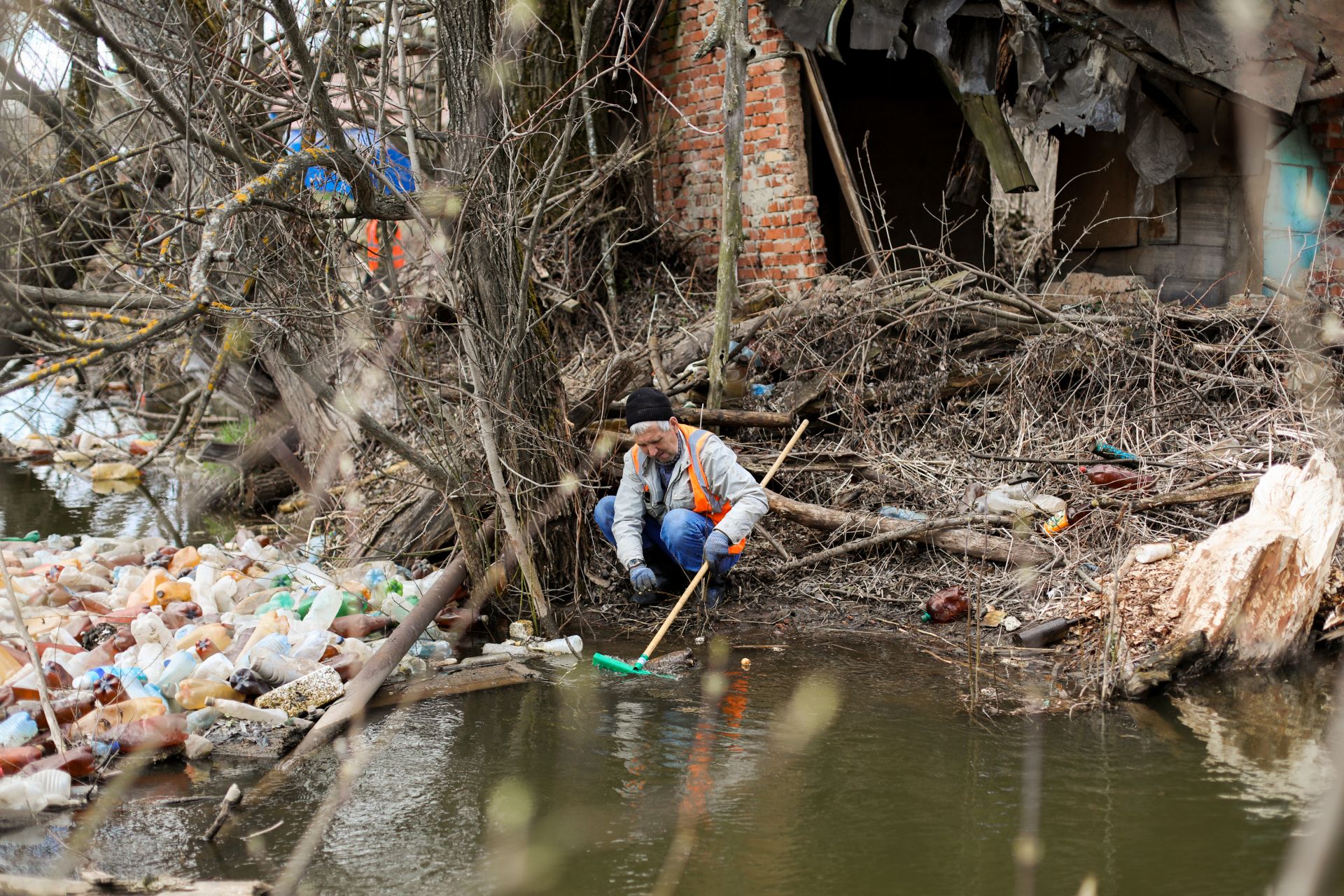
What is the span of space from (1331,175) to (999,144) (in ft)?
8.00

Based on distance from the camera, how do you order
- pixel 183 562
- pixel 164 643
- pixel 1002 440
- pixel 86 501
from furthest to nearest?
pixel 86 501
pixel 1002 440
pixel 183 562
pixel 164 643

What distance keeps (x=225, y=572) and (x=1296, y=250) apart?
7.83 m

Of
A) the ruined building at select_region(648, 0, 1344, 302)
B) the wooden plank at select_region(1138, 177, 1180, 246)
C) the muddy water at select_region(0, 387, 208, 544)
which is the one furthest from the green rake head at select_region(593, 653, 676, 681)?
the wooden plank at select_region(1138, 177, 1180, 246)

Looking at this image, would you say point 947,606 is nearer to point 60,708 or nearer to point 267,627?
point 267,627

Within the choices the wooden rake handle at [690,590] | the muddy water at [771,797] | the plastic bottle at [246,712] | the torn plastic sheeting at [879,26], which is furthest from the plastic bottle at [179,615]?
the torn plastic sheeting at [879,26]

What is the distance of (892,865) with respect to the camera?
3.35 meters

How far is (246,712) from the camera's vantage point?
15.2 feet

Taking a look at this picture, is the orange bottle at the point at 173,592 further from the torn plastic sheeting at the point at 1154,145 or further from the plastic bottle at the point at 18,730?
the torn plastic sheeting at the point at 1154,145

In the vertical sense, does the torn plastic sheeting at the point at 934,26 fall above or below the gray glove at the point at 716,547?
above

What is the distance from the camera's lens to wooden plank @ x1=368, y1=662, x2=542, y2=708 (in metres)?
5.01

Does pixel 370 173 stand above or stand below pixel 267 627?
above

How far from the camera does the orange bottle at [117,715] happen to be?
434cm

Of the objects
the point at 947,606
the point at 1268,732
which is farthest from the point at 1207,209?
the point at 1268,732

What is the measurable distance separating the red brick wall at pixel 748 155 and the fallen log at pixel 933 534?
3174mm
